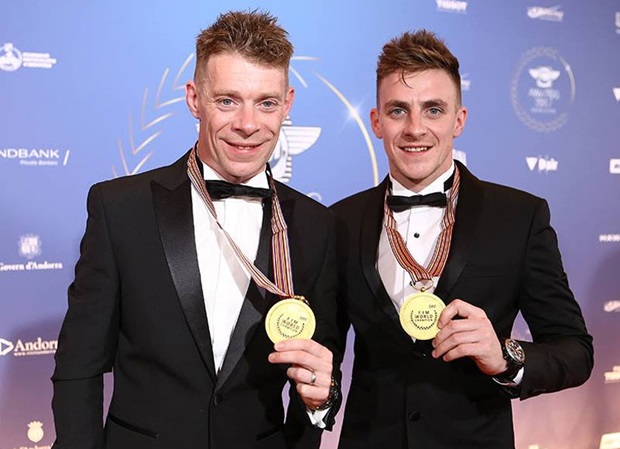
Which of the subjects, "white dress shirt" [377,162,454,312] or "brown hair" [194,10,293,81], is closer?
"brown hair" [194,10,293,81]

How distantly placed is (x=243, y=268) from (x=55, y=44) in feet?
6.18

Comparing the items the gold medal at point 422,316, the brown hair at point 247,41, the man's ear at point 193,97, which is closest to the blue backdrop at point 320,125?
the man's ear at point 193,97

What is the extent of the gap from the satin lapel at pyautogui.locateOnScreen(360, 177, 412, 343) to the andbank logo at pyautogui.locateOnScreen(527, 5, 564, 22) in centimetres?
243

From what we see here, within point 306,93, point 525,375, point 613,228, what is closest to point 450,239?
point 525,375

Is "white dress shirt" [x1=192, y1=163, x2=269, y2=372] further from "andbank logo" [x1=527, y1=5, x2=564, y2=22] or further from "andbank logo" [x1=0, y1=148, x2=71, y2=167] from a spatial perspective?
"andbank logo" [x1=527, y1=5, x2=564, y2=22]

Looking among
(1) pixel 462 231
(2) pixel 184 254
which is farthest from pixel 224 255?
(1) pixel 462 231

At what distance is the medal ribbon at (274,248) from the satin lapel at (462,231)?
0.50 metres

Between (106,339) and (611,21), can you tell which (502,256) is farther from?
(611,21)

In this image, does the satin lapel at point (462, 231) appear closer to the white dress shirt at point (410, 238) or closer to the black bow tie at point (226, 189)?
the white dress shirt at point (410, 238)

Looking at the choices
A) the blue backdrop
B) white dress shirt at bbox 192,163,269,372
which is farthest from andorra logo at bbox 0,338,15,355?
white dress shirt at bbox 192,163,269,372

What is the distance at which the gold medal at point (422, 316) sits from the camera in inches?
74.0

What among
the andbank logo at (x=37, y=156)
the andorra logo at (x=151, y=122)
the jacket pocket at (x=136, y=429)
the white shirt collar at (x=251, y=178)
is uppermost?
the andorra logo at (x=151, y=122)

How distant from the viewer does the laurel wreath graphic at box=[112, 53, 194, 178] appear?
3.48 metres

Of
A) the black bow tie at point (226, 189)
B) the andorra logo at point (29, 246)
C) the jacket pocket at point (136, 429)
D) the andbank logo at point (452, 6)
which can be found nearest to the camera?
the jacket pocket at point (136, 429)
